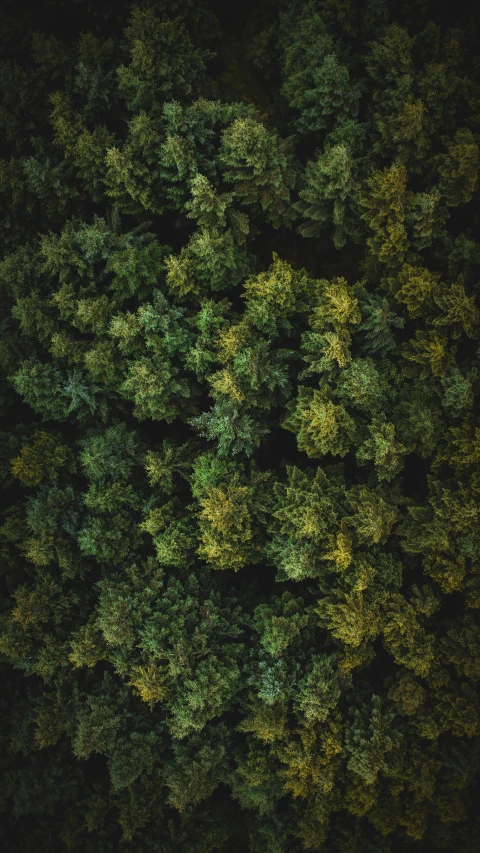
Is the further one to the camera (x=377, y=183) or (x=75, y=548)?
(x=75, y=548)

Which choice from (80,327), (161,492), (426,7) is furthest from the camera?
(161,492)

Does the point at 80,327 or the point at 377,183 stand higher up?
the point at 377,183

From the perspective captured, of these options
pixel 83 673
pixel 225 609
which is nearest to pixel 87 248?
pixel 225 609

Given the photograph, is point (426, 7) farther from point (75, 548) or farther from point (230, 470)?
point (75, 548)

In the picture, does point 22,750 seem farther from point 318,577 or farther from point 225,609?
point 318,577

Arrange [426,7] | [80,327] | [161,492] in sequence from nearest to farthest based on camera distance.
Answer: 1. [426,7]
2. [80,327]
3. [161,492]

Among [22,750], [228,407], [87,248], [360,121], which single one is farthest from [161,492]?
[360,121]

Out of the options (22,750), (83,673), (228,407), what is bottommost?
(22,750)
